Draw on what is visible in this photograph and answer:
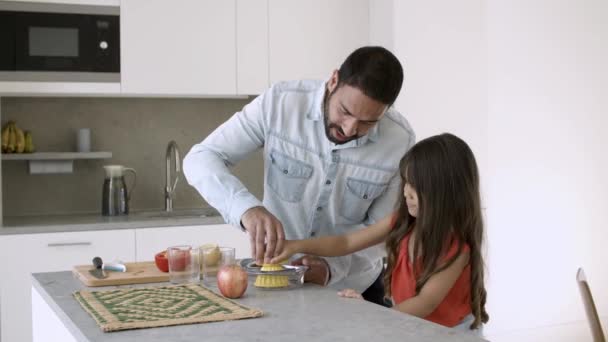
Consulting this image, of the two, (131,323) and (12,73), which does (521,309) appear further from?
(131,323)

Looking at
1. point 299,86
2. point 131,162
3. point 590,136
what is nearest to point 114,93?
point 131,162

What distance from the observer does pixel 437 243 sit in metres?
2.27

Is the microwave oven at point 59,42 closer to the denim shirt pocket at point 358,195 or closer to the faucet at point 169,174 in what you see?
the faucet at point 169,174

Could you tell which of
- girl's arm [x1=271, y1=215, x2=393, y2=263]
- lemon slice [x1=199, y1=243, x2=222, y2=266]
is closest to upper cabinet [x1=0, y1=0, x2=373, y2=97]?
→ lemon slice [x1=199, y1=243, x2=222, y2=266]

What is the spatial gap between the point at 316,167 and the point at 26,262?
1824 mm

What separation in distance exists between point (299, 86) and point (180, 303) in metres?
0.87

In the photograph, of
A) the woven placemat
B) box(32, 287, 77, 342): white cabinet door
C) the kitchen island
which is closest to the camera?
the kitchen island

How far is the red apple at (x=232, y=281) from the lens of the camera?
2.10 m

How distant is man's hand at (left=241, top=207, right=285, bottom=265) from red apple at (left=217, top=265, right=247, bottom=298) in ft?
0.40

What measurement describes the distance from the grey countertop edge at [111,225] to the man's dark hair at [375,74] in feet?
6.42

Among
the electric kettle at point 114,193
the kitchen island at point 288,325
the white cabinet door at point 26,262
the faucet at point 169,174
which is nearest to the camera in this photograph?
the kitchen island at point 288,325

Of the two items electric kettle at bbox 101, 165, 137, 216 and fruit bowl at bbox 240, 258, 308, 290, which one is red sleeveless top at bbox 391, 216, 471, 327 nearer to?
fruit bowl at bbox 240, 258, 308, 290

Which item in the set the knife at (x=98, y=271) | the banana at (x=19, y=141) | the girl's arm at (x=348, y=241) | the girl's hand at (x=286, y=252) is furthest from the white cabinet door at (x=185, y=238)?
the girl's hand at (x=286, y=252)

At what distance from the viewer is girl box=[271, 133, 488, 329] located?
2232 millimetres
